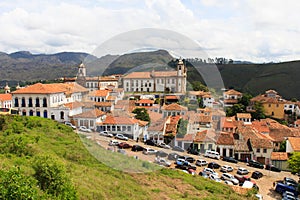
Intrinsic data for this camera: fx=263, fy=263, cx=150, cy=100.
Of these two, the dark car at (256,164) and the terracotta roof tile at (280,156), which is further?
the terracotta roof tile at (280,156)

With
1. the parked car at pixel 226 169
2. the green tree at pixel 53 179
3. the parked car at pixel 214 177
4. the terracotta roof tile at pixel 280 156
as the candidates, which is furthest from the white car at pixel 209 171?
the green tree at pixel 53 179

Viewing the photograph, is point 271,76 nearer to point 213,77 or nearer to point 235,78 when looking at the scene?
point 235,78

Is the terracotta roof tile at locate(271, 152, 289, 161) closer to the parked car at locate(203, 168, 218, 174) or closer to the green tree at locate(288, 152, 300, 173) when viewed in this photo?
the green tree at locate(288, 152, 300, 173)

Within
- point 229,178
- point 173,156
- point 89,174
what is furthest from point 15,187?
point 229,178

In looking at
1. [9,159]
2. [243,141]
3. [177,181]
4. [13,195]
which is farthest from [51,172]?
[243,141]

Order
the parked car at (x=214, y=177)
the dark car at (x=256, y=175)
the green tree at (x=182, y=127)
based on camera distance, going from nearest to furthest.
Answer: the green tree at (x=182, y=127) < the parked car at (x=214, y=177) < the dark car at (x=256, y=175)

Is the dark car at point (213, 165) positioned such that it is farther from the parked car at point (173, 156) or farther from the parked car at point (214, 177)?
the parked car at point (173, 156)

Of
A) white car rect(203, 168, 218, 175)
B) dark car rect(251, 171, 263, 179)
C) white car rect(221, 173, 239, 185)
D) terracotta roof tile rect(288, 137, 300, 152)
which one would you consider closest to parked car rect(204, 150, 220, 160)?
white car rect(203, 168, 218, 175)
